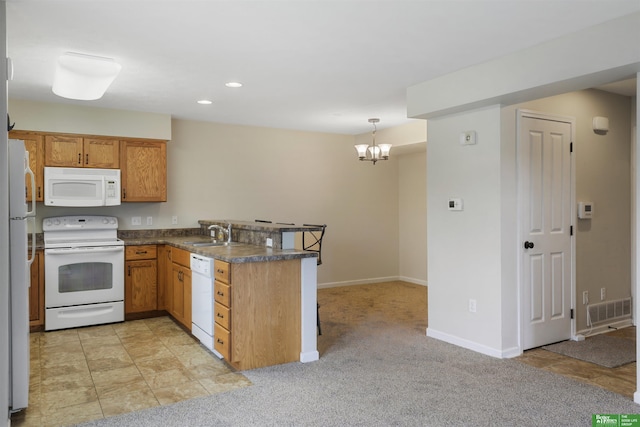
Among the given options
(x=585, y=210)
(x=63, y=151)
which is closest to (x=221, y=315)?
(x=63, y=151)

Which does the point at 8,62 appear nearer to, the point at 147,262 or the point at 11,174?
the point at 11,174

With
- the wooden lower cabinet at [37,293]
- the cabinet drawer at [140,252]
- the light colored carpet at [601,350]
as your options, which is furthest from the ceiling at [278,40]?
the light colored carpet at [601,350]

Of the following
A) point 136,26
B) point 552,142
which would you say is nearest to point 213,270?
point 136,26

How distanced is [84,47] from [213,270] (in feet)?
6.26

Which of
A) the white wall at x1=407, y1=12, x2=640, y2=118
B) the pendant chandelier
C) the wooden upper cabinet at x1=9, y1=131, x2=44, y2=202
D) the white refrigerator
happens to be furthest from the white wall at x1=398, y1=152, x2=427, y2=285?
the white refrigerator

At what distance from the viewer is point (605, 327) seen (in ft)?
15.2

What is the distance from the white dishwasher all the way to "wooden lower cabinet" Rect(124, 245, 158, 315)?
44.6 inches

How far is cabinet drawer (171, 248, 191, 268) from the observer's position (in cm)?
443

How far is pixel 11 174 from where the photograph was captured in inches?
109

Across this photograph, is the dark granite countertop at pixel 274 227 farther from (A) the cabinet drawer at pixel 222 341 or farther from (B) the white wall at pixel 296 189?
(A) the cabinet drawer at pixel 222 341

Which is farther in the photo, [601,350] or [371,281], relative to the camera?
[371,281]

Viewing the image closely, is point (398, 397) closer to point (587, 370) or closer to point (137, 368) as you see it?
point (587, 370)

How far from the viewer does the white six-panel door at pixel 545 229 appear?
3953 mm

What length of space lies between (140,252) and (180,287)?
815mm
